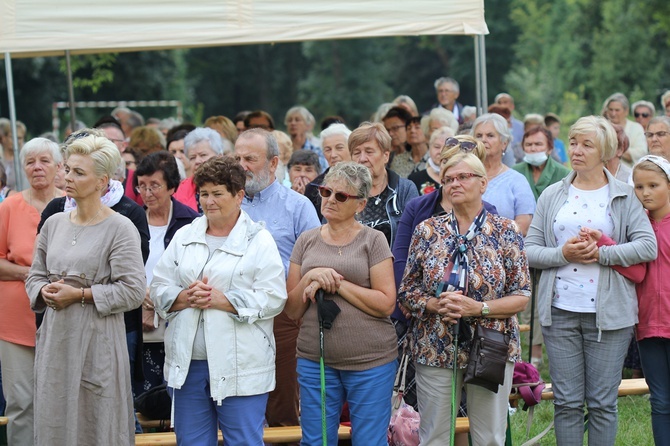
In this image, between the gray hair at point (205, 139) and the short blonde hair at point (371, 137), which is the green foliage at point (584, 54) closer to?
the gray hair at point (205, 139)

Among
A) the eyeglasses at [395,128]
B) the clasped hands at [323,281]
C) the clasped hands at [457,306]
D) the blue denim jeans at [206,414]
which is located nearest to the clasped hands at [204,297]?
the blue denim jeans at [206,414]

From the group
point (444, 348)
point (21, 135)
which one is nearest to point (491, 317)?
point (444, 348)

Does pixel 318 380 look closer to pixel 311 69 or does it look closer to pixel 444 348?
pixel 444 348

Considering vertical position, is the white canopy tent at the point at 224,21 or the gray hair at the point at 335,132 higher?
the white canopy tent at the point at 224,21

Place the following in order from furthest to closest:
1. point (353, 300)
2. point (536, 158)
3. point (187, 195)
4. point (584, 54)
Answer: point (584, 54) < point (536, 158) < point (187, 195) < point (353, 300)

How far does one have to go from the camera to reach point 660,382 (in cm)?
531

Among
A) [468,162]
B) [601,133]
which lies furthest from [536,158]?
[468,162]

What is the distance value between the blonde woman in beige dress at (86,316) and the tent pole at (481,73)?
3.93 metres

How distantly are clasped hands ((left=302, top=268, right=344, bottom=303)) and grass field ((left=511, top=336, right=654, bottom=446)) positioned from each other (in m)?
2.04

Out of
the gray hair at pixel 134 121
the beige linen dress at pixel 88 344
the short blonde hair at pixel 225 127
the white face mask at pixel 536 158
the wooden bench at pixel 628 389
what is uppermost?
the gray hair at pixel 134 121

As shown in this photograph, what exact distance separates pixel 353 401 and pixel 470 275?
0.90 metres

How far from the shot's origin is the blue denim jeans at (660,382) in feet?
17.4

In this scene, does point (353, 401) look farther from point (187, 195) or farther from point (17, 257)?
point (187, 195)

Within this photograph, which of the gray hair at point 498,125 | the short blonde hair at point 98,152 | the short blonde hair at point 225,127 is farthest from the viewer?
the short blonde hair at point 225,127
